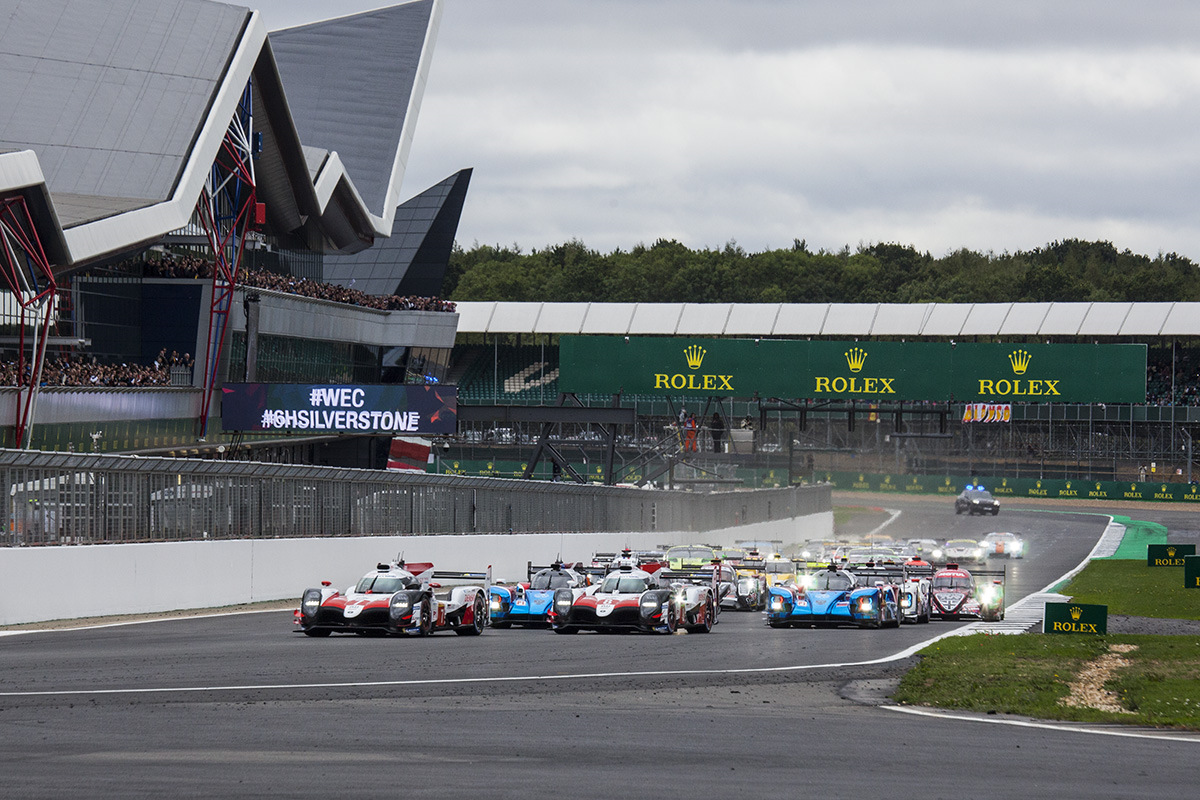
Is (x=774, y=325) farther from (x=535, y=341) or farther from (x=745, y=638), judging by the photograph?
(x=745, y=638)

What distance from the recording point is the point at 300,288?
208 feet

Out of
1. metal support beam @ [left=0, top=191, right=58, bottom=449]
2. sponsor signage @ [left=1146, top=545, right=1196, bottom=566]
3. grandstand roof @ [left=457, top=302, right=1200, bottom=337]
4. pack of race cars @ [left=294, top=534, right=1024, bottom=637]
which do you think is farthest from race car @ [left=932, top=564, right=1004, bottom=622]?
grandstand roof @ [left=457, top=302, right=1200, bottom=337]

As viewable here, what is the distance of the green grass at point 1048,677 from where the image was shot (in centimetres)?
1630

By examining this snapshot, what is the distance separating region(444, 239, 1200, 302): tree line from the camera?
145 metres

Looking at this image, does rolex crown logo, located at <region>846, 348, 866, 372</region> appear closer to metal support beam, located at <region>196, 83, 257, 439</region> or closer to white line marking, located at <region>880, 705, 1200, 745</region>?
metal support beam, located at <region>196, 83, 257, 439</region>

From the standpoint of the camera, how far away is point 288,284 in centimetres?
6266

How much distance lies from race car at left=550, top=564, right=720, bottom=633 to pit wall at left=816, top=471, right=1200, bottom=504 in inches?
2513

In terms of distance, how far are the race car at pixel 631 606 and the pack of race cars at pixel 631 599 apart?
18 millimetres

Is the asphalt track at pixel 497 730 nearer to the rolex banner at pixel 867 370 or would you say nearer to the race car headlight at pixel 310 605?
the race car headlight at pixel 310 605

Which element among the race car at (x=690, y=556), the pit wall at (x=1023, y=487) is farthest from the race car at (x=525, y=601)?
the pit wall at (x=1023, y=487)

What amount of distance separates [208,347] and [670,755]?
4533 centimetres

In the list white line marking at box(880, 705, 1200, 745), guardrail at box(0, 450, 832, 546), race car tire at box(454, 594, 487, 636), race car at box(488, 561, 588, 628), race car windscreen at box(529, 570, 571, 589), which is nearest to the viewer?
white line marking at box(880, 705, 1200, 745)

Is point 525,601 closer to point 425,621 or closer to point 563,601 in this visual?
point 563,601

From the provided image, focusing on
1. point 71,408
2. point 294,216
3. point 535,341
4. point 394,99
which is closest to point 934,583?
point 71,408
